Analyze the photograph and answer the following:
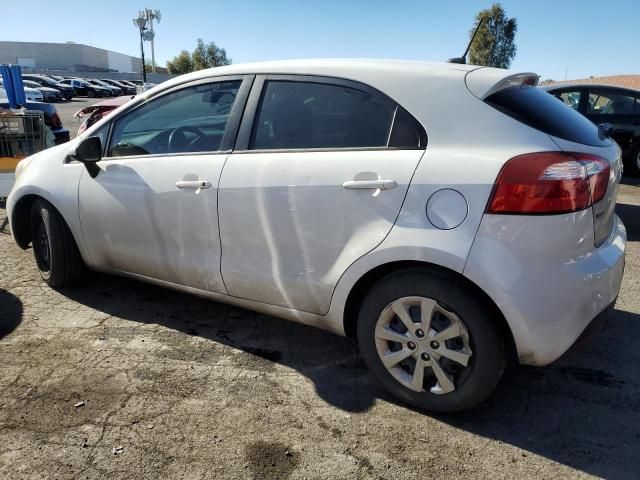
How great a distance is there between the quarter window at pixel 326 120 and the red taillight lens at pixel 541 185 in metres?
0.43

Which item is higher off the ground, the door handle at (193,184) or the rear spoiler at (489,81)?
the rear spoiler at (489,81)

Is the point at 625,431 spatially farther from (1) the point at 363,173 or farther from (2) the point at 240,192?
(2) the point at 240,192

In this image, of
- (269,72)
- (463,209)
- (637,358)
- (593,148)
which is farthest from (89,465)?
(637,358)

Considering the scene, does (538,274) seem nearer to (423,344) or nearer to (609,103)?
(423,344)

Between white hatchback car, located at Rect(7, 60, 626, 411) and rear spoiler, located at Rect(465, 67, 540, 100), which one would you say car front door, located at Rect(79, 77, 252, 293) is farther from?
rear spoiler, located at Rect(465, 67, 540, 100)

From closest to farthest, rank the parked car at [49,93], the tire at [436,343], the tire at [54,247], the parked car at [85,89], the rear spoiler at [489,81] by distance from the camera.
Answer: the tire at [436,343]
the rear spoiler at [489,81]
the tire at [54,247]
the parked car at [49,93]
the parked car at [85,89]

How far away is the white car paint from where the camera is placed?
220 centimetres

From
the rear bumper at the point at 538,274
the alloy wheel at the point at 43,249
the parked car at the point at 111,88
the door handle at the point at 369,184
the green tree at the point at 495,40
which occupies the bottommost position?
the parked car at the point at 111,88

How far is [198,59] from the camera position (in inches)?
2904

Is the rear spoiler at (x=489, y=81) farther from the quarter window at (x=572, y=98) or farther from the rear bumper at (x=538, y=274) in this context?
the quarter window at (x=572, y=98)

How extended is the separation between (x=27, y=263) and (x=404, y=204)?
3.77m

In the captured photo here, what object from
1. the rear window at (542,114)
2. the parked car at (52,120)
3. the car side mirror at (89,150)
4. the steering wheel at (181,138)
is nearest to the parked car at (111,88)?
the parked car at (52,120)

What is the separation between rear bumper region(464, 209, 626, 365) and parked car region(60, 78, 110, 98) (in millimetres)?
50222

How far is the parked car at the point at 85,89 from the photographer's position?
46066mm
